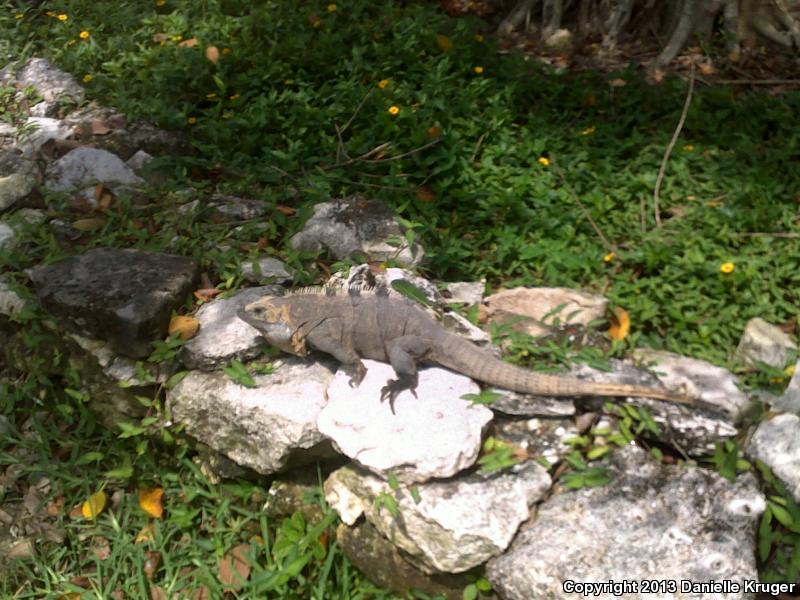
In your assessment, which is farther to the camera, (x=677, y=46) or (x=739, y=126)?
(x=677, y=46)

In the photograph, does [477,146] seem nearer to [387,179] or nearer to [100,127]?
[387,179]

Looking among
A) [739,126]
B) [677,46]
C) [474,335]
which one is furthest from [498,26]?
[474,335]

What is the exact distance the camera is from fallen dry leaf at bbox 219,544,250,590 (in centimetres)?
321

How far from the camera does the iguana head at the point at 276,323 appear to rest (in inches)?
134

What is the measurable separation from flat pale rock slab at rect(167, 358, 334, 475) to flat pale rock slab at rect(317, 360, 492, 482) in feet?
0.36

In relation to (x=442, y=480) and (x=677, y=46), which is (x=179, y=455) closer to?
(x=442, y=480)

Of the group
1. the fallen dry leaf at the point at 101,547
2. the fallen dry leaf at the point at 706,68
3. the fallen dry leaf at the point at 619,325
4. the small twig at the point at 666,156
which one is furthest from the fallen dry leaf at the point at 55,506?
the fallen dry leaf at the point at 706,68

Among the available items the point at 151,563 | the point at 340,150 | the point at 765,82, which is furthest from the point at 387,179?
the point at 765,82

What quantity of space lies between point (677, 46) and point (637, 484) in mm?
4294

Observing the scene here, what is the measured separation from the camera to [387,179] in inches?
181

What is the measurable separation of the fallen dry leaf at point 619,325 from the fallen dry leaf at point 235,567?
208cm

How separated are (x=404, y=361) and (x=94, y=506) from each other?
1.79 metres

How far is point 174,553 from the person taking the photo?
342 cm

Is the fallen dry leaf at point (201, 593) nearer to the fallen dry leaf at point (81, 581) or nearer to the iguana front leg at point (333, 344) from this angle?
the fallen dry leaf at point (81, 581)
